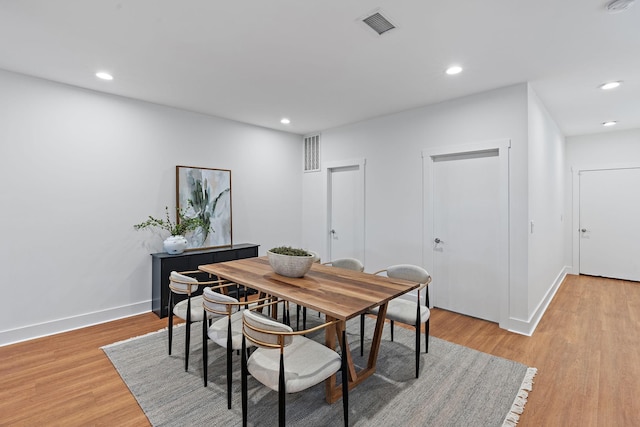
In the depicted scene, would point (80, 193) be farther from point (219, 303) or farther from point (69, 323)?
point (219, 303)

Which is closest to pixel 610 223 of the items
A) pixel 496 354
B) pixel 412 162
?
pixel 412 162

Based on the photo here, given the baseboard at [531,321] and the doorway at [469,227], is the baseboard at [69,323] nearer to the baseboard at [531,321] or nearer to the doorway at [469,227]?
the doorway at [469,227]

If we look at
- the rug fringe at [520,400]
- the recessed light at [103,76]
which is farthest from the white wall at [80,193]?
the rug fringe at [520,400]

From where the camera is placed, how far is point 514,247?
3.27 m

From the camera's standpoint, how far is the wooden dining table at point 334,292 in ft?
6.31

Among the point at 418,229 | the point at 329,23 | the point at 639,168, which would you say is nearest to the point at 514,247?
the point at 418,229

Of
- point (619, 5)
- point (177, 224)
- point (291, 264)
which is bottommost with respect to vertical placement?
point (291, 264)

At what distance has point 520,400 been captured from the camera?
2.12 meters

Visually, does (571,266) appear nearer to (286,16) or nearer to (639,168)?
(639,168)

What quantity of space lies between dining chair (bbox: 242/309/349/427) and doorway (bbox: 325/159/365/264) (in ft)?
9.98

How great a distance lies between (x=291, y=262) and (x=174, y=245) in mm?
2048

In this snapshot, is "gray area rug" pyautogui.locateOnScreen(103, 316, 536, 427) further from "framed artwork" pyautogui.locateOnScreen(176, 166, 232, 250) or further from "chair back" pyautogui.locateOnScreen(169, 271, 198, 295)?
"framed artwork" pyautogui.locateOnScreen(176, 166, 232, 250)

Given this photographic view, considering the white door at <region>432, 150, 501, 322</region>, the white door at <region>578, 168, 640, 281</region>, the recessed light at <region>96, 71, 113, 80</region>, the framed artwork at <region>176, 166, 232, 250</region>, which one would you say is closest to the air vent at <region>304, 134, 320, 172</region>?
the framed artwork at <region>176, 166, 232, 250</region>

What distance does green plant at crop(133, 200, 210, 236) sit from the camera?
386 cm
